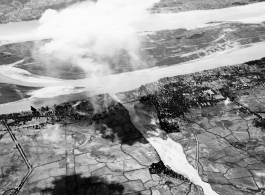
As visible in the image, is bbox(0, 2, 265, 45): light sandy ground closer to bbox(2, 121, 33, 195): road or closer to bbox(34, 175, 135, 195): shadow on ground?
bbox(2, 121, 33, 195): road

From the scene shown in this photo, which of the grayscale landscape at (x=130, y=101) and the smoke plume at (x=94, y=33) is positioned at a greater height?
the smoke plume at (x=94, y=33)

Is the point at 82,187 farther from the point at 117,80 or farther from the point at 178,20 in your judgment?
the point at 178,20

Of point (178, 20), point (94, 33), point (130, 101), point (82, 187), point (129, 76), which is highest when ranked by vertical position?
point (94, 33)

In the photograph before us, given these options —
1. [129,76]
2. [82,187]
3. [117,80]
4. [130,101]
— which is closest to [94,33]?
[129,76]

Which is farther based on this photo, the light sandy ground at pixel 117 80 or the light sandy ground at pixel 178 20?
the light sandy ground at pixel 178 20

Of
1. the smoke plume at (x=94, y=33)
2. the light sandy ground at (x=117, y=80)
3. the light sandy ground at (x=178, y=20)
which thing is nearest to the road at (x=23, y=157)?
the light sandy ground at (x=117, y=80)

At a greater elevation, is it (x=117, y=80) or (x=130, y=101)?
(x=117, y=80)

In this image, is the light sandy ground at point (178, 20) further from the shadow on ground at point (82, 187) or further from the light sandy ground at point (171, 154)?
the shadow on ground at point (82, 187)

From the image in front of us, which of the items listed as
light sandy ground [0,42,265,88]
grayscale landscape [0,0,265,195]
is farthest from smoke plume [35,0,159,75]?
light sandy ground [0,42,265,88]
